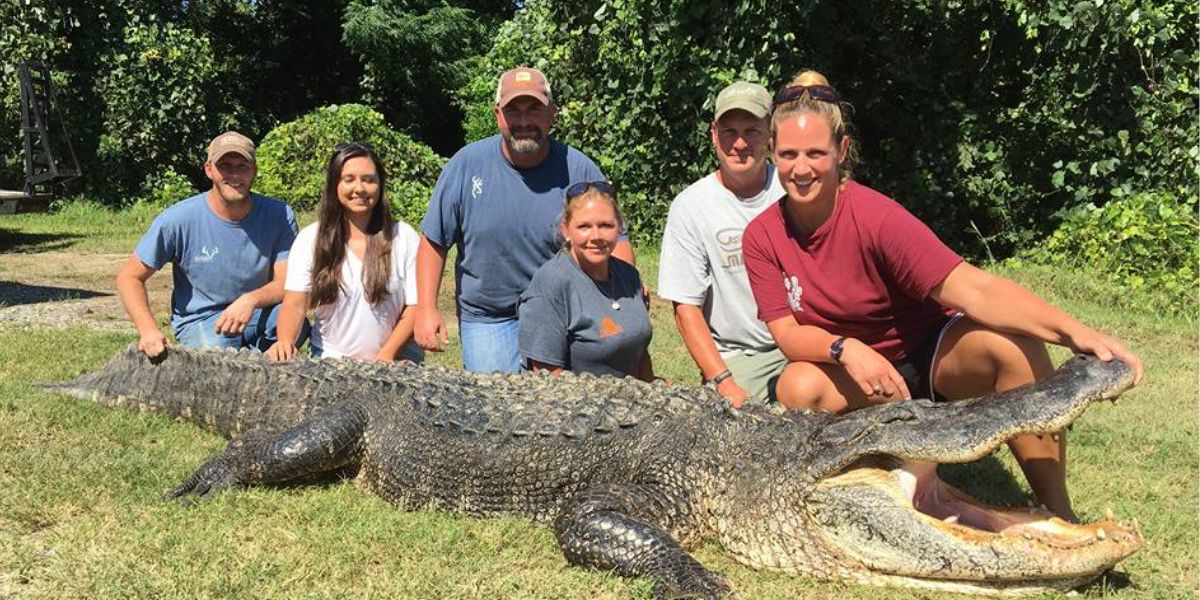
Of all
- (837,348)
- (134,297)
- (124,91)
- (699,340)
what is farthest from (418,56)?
(837,348)

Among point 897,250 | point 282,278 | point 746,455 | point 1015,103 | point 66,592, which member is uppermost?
point 1015,103

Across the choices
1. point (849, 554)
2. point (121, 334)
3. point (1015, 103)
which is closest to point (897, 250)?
point (849, 554)

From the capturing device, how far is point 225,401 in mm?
4570

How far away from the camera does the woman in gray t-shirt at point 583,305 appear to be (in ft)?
13.7

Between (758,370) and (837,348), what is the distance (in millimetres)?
944

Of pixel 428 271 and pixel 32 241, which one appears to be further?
A: pixel 32 241

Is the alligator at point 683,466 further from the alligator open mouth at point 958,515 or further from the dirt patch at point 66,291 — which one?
the dirt patch at point 66,291

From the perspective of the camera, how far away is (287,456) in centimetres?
390

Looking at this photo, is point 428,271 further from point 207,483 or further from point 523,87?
point 207,483

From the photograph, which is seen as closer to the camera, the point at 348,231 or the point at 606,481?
the point at 606,481

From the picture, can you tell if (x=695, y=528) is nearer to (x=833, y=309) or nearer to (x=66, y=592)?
(x=833, y=309)

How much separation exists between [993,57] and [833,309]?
27.5 ft

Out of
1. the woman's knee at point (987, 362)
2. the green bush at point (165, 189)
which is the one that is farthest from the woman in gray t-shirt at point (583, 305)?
the green bush at point (165, 189)

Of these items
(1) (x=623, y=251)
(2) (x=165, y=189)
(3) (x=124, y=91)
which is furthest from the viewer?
(3) (x=124, y=91)
